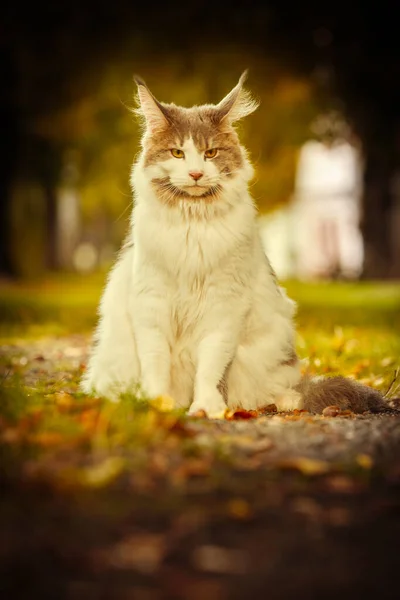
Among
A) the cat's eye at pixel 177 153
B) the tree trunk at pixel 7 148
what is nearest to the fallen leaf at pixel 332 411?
the cat's eye at pixel 177 153

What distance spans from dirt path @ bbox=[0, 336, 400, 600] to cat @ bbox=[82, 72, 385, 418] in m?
0.95

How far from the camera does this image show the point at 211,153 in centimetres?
527

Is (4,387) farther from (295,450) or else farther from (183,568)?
(183,568)

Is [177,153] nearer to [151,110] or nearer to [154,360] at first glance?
[151,110]

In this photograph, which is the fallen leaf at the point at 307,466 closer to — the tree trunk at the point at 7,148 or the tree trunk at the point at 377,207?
the tree trunk at the point at 377,207

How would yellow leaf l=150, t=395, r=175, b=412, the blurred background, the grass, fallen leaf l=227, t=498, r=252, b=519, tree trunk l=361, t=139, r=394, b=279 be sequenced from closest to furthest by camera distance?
fallen leaf l=227, t=498, r=252, b=519 → the grass → yellow leaf l=150, t=395, r=175, b=412 → the blurred background → tree trunk l=361, t=139, r=394, b=279

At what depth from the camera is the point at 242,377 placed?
556 centimetres

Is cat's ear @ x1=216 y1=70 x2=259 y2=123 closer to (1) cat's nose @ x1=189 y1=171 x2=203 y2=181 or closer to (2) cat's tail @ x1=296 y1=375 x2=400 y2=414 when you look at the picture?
(1) cat's nose @ x1=189 y1=171 x2=203 y2=181

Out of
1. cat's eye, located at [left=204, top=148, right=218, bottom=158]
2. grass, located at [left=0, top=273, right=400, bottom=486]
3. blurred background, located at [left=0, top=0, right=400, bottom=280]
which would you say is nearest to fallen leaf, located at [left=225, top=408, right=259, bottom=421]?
grass, located at [left=0, top=273, right=400, bottom=486]

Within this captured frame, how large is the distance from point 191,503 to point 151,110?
280 centimetres

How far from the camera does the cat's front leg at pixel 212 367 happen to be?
514cm

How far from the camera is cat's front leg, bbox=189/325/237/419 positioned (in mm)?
5145

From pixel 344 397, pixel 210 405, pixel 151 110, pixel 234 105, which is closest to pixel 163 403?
pixel 210 405

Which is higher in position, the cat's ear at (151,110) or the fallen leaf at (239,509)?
the cat's ear at (151,110)
